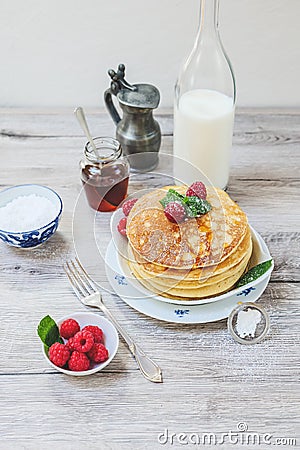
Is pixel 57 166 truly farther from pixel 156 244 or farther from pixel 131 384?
pixel 131 384

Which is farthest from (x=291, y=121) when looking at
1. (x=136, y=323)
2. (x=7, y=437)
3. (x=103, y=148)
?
(x=7, y=437)

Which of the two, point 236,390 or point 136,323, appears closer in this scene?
point 236,390

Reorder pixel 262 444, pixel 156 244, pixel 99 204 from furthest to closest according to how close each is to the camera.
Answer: pixel 99 204 < pixel 156 244 < pixel 262 444

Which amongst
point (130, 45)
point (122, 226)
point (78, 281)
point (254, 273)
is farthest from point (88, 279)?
point (130, 45)

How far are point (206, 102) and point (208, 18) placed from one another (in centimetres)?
20

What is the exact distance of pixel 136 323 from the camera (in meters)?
1.19

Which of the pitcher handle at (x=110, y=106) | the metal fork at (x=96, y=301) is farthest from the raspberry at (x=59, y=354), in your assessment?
the pitcher handle at (x=110, y=106)

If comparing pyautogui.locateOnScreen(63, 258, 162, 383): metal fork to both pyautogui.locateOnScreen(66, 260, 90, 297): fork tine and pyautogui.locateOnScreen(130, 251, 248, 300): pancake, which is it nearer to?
pyautogui.locateOnScreen(66, 260, 90, 297): fork tine

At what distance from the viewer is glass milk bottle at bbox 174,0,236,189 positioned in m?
1.43

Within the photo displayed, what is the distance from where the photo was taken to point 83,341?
3.56 feet

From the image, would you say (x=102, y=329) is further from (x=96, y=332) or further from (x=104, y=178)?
(x=104, y=178)

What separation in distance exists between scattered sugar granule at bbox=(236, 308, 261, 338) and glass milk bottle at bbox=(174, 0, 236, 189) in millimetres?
467

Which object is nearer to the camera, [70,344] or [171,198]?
[70,344]

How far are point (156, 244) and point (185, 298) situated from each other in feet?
0.41
